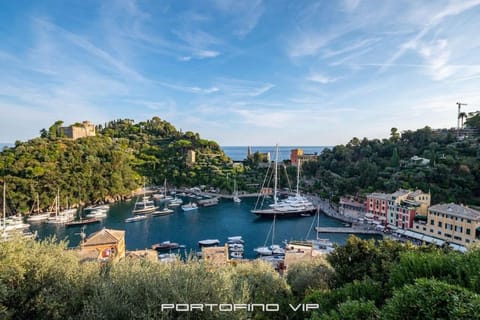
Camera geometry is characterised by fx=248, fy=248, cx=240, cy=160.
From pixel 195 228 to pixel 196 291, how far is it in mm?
22959

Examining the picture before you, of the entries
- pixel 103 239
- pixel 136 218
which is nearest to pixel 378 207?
pixel 103 239

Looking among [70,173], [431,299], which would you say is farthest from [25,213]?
[431,299]

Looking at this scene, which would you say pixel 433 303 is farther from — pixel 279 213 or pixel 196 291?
pixel 279 213

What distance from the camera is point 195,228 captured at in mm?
26328

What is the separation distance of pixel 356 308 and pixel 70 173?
40.0 metres

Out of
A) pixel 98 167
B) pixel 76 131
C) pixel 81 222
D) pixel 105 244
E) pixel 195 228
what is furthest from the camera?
pixel 76 131

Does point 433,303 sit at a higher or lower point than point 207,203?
higher

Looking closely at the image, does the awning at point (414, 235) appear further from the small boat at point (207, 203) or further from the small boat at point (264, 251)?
the small boat at point (207, 203)

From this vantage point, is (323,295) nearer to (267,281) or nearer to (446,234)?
(267,281)

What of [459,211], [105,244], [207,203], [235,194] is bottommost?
[207,203]

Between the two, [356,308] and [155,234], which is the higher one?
[356,308]

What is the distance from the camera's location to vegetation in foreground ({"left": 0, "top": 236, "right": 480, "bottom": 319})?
279cm

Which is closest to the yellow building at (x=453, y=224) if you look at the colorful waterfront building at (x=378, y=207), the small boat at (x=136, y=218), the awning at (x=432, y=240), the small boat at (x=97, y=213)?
the awning at (x=432, y=240)

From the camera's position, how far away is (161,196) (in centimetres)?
4059
